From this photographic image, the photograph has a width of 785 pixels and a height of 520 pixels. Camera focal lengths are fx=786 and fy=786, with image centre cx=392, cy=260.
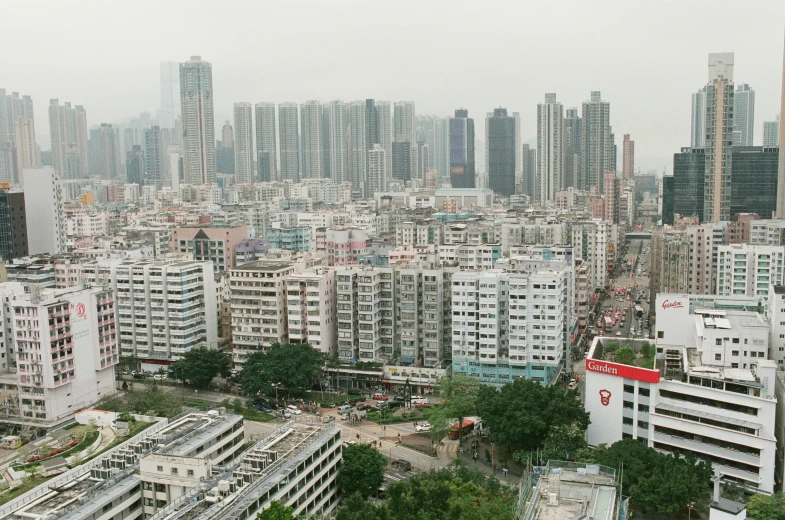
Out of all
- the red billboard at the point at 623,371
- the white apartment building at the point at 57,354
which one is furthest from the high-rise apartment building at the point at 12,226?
the red billboard at the point at 623,371

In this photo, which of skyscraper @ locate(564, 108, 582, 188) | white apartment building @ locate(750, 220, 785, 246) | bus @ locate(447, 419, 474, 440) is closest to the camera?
bus @ locate(447, 419, 474, 440)

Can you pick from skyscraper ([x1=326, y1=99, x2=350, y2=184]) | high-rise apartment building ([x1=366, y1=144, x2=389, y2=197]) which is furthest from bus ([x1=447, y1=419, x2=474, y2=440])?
skyscraper ([x1=326, y1=99, x2=350, y2=184])

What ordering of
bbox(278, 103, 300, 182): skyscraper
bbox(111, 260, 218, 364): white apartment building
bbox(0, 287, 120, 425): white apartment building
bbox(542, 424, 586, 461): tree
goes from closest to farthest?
bbox(542, 424, 586, 461): tree
bbox(0, 287, 120, 425): white apartment building
bbox(111, 260, 218, 364): white apartment building
bbox(278, 103, 300, 182): skyscraper

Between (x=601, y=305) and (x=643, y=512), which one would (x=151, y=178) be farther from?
(x=643, y=512)

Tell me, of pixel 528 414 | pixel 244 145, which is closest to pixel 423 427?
pixel 528 414

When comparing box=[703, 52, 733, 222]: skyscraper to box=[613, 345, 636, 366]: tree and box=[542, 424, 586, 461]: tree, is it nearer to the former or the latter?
box=[613, 345, 636, 366]: tree

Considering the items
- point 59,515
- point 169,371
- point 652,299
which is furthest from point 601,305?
point 59,515

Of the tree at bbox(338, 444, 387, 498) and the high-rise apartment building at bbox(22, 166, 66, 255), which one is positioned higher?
the high-rise apartment building at bbox(22, 166, 66, 255)

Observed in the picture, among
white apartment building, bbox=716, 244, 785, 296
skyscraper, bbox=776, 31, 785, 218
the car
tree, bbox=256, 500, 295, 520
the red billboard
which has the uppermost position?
skyscraper, bbox=776, 31, 785, 218
